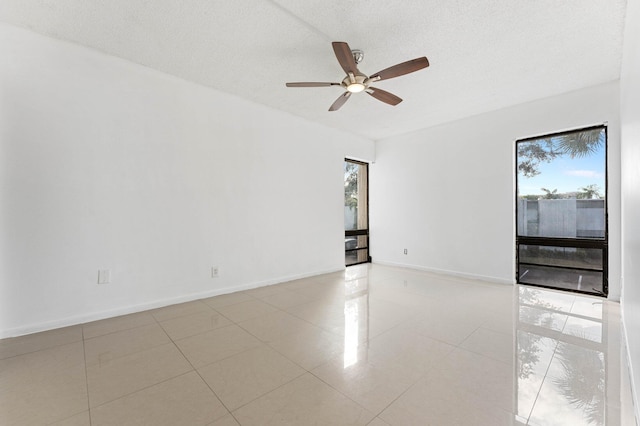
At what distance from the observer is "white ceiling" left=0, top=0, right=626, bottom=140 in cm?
224

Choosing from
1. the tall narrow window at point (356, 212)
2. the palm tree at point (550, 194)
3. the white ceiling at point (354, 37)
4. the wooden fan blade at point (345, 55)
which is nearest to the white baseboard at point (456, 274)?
the tall narrow window at point (356, 212)

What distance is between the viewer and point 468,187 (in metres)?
4.76

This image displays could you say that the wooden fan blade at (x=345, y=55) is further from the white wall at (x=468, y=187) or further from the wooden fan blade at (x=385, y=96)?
the white wall at (x=468, y=187)

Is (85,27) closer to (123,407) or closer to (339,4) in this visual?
(339,4)

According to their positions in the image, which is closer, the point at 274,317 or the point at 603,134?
the point at 274,317

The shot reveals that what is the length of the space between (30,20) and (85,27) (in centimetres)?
43

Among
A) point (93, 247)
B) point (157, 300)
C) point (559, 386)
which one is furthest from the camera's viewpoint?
point (157, 300)

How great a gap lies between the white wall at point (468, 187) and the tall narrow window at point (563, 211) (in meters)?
0.20

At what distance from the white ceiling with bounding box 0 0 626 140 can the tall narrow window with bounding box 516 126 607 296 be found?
0.86 metres

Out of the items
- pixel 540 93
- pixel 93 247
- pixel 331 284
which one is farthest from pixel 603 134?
pixel 93 247

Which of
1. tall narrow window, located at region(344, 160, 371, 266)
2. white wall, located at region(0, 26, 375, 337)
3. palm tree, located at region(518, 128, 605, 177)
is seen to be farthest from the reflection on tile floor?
tall narrow window, located at region(344, 160, 371, 266)

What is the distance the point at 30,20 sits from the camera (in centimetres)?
241

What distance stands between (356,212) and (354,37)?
13.2 ft

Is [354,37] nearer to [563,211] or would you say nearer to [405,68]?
[405,68]
